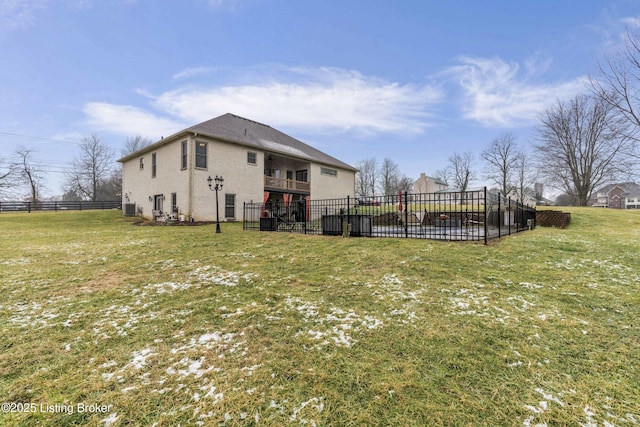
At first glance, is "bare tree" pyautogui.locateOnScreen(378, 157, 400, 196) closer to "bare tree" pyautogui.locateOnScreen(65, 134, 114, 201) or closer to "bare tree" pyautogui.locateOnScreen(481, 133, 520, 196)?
"bare tree" pyautogui.locateOnScreen(481, 133, 520, 196)

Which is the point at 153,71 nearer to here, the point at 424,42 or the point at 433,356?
the point at 424,42

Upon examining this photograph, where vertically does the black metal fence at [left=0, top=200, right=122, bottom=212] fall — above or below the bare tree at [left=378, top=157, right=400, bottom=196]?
below

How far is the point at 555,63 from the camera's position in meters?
13.2

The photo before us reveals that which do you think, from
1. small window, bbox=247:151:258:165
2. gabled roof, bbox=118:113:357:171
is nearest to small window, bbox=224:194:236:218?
small window, bbox=247:151:258:165

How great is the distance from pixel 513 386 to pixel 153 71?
21.5 m

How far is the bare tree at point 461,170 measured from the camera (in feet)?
147

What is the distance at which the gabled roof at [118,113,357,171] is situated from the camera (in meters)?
16.9

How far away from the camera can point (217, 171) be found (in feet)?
55.1

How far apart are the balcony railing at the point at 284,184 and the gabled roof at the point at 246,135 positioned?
7.32 feet

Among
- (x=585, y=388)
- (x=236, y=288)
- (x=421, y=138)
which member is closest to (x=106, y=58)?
(x=236, y=288)

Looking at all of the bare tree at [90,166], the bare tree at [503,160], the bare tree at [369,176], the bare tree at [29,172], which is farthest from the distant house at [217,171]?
the bare tree at [369,176]

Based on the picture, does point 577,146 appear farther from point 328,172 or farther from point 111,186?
point 111,186

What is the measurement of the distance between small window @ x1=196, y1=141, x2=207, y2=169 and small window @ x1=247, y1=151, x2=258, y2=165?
3207 millimetres

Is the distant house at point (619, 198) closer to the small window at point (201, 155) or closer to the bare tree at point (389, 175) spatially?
the bare tree at point (389, 175)
